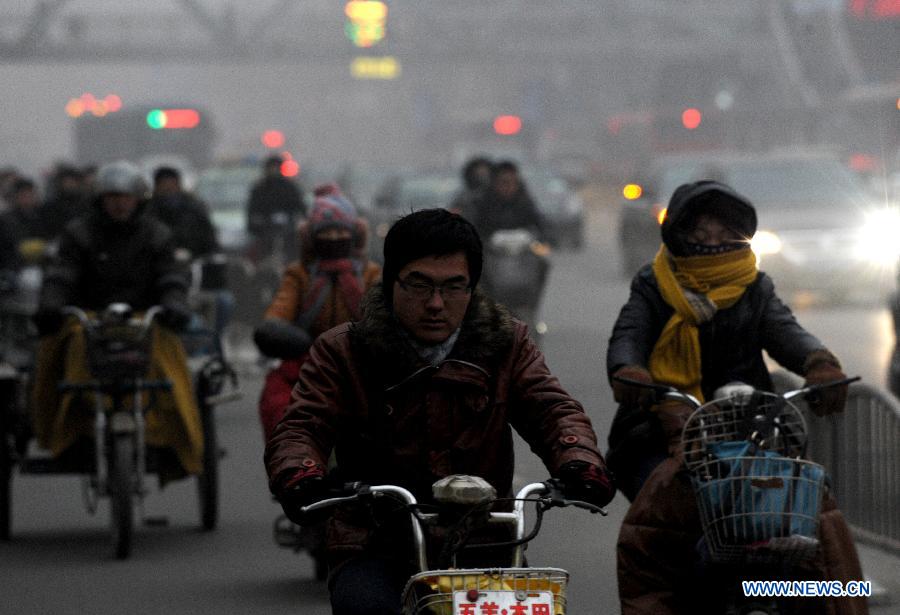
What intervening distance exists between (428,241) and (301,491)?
2.12 ft

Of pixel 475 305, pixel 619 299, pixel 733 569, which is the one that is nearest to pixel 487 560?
pixel 475 305

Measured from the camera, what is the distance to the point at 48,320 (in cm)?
1038

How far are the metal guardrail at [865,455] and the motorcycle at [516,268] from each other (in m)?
8.86

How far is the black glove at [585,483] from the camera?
487 cm

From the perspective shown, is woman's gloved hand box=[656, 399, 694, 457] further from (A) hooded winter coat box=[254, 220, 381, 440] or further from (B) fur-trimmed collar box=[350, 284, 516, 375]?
(A) hooded winter coat box=[254, 220, 381, 440]

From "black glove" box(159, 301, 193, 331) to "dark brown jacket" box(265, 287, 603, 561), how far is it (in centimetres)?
537

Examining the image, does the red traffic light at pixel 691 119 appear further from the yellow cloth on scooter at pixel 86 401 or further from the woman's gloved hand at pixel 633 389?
the woman's gloved hand at pixel 633 389

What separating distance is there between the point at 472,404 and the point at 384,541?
1.23 feet

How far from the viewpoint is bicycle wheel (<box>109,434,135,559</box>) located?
391 inches

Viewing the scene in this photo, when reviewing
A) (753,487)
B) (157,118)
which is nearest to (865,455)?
(753,487)

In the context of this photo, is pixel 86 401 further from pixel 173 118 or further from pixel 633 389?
pixel 173 118

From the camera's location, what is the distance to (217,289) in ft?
56.9

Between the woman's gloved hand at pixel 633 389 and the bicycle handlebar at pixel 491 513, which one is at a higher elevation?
the woman's gloved hand at pixel 633 389

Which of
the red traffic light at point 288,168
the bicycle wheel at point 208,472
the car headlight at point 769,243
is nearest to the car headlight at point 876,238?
the car headlight at point 769,243
